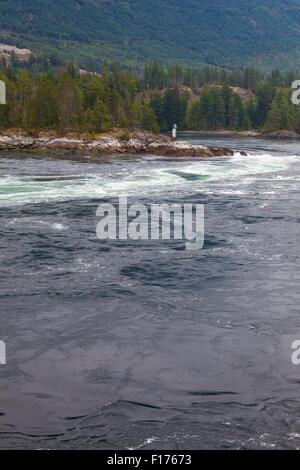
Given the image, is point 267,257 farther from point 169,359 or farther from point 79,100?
point 79,100

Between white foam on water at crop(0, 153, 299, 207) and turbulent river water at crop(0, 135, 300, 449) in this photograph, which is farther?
white foam on water at crop(0, 153, 299, 207)

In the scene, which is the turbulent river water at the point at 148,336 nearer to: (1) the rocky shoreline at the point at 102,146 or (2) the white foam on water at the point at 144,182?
(2) the white foam on water at the point at 144,182

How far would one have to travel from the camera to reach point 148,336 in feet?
56.1

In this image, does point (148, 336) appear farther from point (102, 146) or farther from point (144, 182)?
point (102, 146)

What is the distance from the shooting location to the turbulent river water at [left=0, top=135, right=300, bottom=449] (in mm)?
12328

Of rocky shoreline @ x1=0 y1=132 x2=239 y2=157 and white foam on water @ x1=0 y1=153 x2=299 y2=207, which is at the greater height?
rocky shoreline @ x1=0 y1=132 x2=239 y2=157

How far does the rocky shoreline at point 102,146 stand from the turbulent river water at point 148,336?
202 feet

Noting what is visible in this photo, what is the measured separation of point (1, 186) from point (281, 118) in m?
162

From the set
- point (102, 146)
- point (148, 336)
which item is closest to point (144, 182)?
point (148, 336)

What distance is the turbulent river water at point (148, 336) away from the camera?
12.3m

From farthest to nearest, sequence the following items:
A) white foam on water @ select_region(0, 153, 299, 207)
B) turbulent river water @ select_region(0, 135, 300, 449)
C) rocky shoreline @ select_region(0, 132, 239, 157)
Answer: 1. rocky shoreline @ select_region(0, 132, 239, 157)
2. white foam on water @ select_region(0, 153, 299, 207)
3. turbulent river water @ select_region(0, 135, 300, 449)

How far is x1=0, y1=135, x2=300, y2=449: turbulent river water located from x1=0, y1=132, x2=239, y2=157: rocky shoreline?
6170 cm

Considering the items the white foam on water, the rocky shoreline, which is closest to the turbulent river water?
the white foam on water

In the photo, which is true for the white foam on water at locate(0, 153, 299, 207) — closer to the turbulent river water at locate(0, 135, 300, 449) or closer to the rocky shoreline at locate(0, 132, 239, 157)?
the turbulent river water at locate(0, 135, 300, 449)
